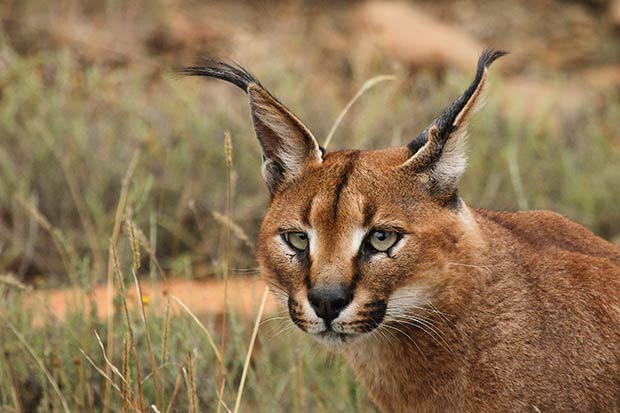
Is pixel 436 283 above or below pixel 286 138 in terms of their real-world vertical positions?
below

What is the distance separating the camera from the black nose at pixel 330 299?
3.53 meters

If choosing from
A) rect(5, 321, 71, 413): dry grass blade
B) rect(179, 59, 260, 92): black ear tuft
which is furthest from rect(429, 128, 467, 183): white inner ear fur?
rect(5, 321, 71, 413): dry grass blade

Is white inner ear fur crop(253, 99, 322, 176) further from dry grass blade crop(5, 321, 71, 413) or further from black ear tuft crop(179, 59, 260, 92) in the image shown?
dry grass blade crop(5, 321, 71, 413)

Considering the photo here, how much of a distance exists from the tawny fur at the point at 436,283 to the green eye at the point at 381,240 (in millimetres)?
19

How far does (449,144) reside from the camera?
12.3 feet

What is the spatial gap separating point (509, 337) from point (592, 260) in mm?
474

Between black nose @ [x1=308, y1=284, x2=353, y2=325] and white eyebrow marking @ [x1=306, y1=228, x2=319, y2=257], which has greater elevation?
white eyebrow marking @ [x1=306, y1=228, x2=319, y2=257]

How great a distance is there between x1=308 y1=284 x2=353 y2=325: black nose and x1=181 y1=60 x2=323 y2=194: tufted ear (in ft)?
2.10

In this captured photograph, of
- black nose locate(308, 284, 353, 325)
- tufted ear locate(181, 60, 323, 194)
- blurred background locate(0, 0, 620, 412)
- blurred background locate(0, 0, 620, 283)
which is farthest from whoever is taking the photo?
blurred background locate(0, 0, 620, 283)

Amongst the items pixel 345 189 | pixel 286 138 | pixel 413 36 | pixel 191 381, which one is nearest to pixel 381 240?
pixel 345 189

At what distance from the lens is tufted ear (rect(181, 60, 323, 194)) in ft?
13.0

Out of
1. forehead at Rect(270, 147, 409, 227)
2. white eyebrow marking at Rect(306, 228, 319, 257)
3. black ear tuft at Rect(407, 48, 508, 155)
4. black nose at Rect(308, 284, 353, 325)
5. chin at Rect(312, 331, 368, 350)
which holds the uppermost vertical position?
black ear tuft at Rect(407, 48, 508, 155)

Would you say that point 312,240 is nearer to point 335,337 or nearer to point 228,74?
point 335,337

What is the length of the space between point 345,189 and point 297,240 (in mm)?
265
